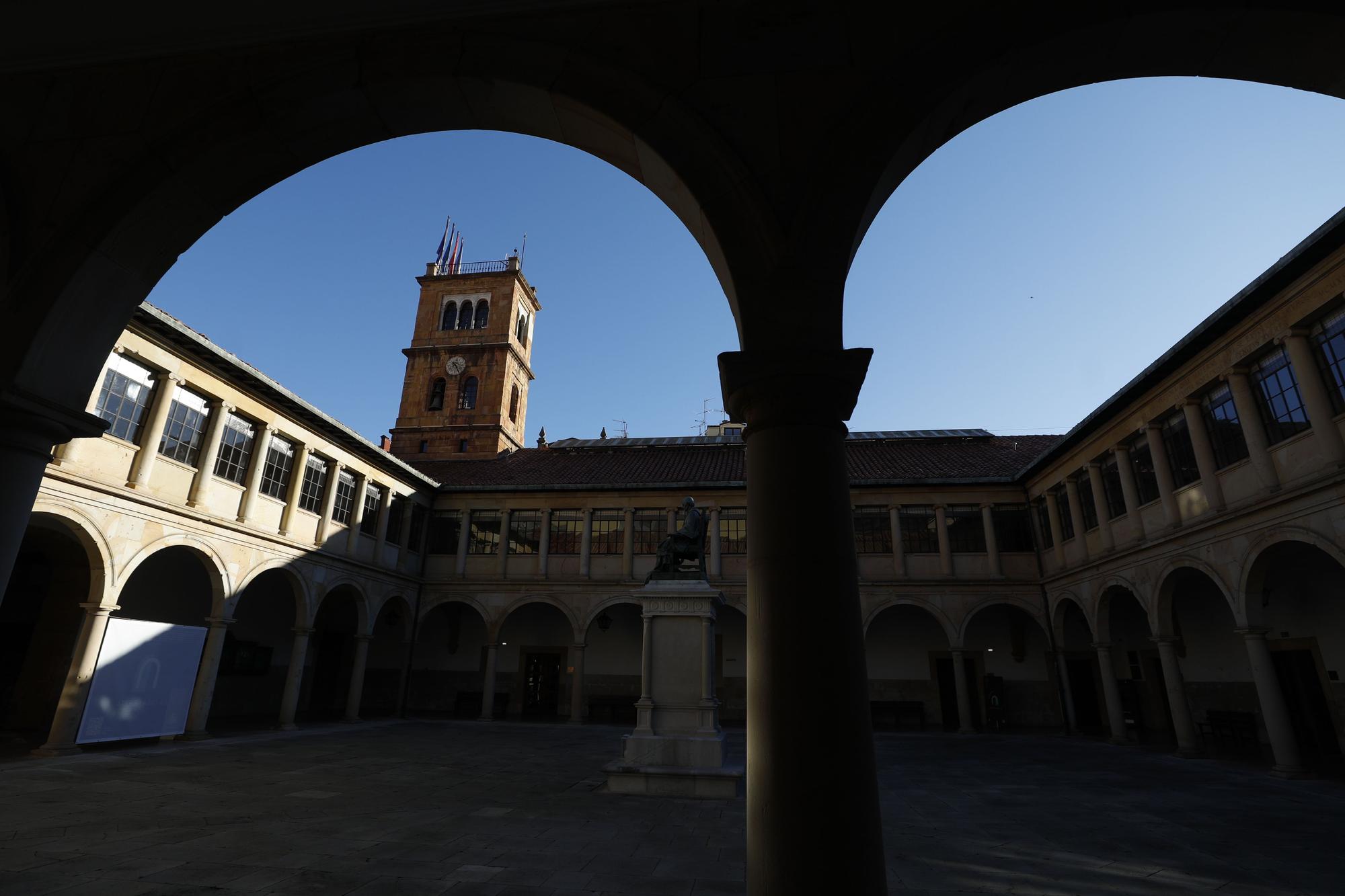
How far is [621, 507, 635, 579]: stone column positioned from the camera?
22141mm

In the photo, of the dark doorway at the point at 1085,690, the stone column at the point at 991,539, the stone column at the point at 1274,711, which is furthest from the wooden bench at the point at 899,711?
the stone column at the point at 1274,711

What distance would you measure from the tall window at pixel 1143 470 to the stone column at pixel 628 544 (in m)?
14.1

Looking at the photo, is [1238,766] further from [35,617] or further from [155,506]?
[35,617]

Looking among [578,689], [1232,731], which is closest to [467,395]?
[578,689]

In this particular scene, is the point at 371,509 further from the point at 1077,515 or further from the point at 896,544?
the point at 1077,515

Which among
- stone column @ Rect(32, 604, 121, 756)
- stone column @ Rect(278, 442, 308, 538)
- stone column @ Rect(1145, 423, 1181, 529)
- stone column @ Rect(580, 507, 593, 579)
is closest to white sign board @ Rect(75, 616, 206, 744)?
stone column @ Rect(32, 604, 121, 756)

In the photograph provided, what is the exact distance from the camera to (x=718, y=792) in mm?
8523

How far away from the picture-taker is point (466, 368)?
34.4 m

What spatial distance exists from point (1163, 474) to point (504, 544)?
18.6 metres

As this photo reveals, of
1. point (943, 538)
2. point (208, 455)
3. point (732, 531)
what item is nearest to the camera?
Answer: point (208, 455)

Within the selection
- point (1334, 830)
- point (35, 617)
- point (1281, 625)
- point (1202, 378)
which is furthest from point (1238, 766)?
point (35, 617)

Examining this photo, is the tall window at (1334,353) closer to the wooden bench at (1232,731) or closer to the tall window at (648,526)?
the wooden bench at (1232,731)

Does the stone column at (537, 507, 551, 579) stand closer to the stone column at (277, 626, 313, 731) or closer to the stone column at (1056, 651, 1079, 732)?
the stone column at (277, 626, 313, 731)

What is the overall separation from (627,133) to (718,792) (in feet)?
26.1
